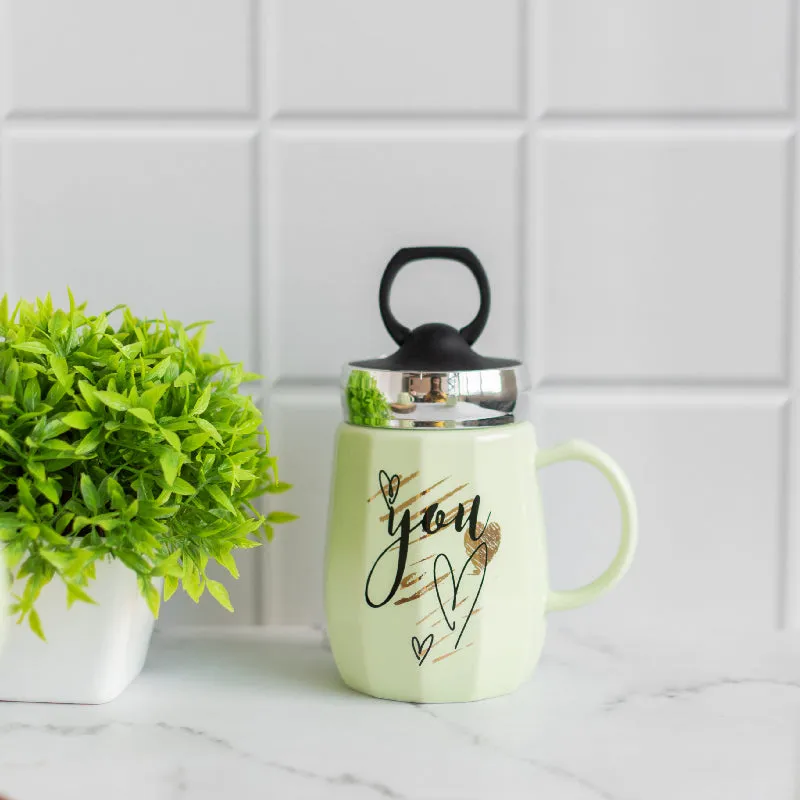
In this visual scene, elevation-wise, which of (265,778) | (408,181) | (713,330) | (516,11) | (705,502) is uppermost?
(516,11)

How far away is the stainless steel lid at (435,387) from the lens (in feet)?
1.86

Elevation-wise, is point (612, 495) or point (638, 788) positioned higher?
point (612, 495)

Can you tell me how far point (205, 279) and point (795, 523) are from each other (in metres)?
0.52

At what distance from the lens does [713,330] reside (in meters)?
0.73

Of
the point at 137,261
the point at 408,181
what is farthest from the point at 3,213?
the point at 408,181

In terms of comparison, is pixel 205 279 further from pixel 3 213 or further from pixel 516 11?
pixel 516 11

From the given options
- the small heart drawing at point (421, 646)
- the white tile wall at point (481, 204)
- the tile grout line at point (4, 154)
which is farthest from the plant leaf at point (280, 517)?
the tile grout line at point (4, 154)

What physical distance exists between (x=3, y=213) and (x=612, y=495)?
546 mm

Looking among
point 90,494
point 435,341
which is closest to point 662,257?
point 435,341

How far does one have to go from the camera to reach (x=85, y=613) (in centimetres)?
57

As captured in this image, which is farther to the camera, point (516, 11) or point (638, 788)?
point (516, 11)

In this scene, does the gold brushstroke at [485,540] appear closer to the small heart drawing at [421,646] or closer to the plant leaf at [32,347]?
the small heart drawing at [421,646]

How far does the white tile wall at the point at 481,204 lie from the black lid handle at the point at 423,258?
0.37 ft

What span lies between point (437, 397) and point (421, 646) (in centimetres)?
16
